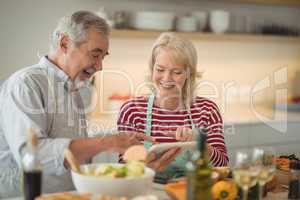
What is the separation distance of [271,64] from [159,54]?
2.54 m

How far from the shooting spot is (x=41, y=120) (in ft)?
6.83

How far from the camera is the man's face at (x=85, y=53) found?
7.61ft

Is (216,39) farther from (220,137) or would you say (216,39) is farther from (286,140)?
(220,137)

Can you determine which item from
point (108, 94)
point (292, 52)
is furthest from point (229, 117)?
point (292, 52)

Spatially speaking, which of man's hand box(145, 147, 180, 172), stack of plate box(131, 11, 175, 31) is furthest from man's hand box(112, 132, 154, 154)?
stack of plate box(131, 11, 175, 31)

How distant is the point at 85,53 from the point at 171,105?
23.9 inches

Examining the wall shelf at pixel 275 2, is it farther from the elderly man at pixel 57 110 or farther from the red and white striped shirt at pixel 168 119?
the elderly man at pixel 57 110

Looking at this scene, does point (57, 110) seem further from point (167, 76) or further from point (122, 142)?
point (167, 76)

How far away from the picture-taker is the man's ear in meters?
2.31

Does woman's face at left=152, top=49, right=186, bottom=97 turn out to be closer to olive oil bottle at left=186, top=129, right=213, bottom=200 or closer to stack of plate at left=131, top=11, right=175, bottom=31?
olive oil bottle at left=186, top=129, right=213, bottom=200

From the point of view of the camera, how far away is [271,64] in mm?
4910

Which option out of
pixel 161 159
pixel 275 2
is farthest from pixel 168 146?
pixel 275 2

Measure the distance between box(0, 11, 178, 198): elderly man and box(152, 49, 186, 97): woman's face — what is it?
14.4 inches

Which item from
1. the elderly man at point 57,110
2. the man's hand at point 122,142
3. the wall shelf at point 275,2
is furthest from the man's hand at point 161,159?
the wall shelf at point 275,2
